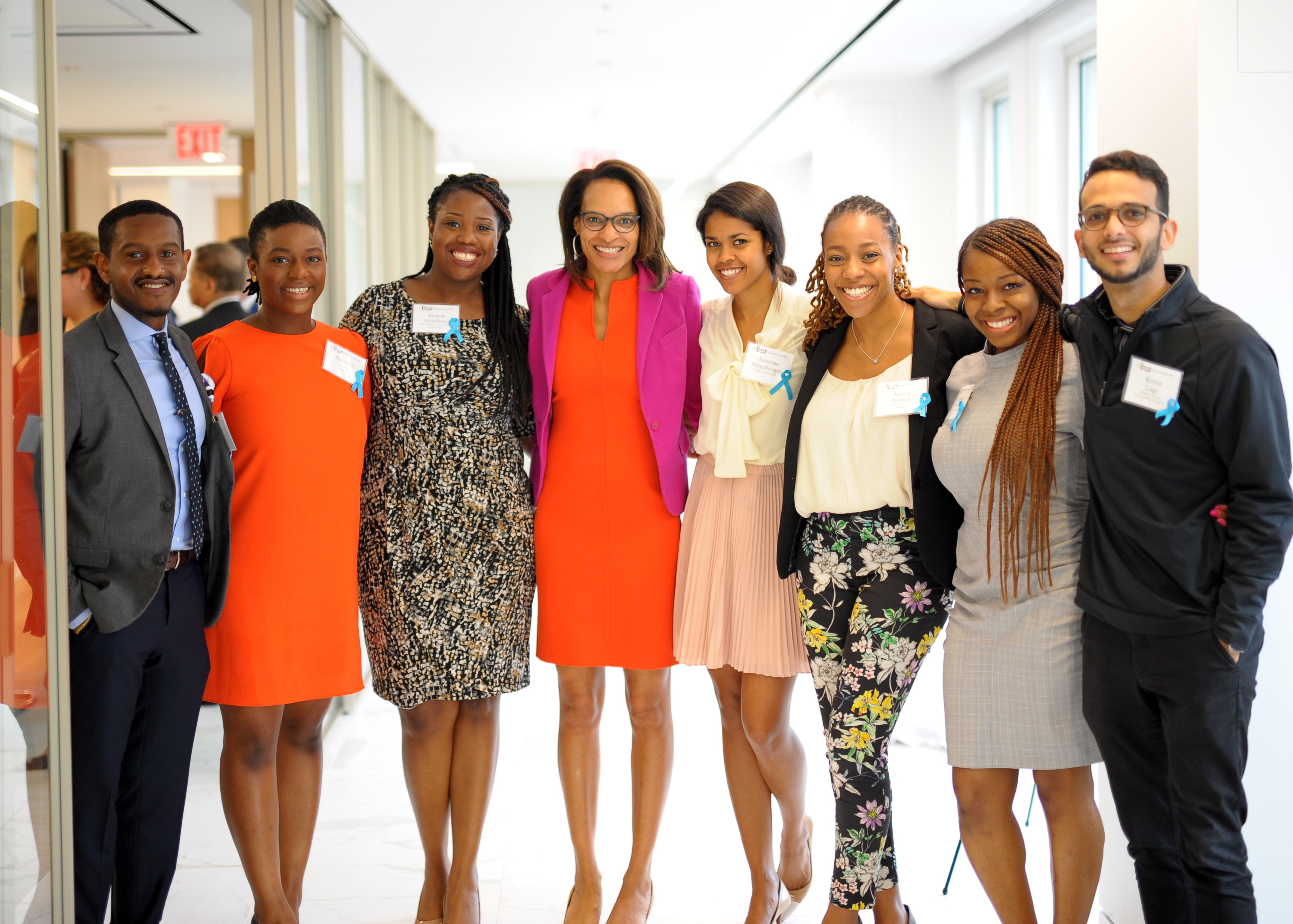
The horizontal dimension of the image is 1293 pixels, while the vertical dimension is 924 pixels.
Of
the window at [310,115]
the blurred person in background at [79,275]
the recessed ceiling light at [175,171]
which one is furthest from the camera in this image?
the recessed ceiling light at [175,171]

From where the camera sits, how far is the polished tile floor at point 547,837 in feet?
10.8

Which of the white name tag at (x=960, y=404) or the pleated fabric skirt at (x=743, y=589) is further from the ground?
the white name tag at (x=960, y=404)

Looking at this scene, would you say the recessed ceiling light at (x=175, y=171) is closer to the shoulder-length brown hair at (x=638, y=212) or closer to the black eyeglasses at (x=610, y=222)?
the shoulder-length brown hair at (x=638, y=212)

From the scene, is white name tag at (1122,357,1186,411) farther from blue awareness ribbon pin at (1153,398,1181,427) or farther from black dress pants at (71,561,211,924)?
black dress pants at (71,561,211,924)

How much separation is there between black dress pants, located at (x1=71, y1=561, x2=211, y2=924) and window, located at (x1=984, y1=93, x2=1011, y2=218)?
198 inches

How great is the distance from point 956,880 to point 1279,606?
149 centimetres

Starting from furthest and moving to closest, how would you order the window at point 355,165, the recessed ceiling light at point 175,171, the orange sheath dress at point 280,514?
the recessed ceiling light at point 175,171, the window at point 355,165, the orange sheath dress at point 280,514

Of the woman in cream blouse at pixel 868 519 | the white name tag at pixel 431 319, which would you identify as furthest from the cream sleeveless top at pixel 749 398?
the white name tag at pixel 431 319

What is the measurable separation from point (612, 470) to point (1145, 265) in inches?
57.1

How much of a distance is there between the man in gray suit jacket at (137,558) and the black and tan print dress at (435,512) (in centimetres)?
46

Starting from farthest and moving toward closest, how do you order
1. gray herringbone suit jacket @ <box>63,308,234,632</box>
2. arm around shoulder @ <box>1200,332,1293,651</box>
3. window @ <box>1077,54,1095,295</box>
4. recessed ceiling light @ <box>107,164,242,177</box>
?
recessed ceiling light @ <box>107,164,242,177</box>, window @ <box>1077,54,1095,295</box>, gray herringbone suit jacket @ <box>63,308,234,632</box>, arm around shoulder @ <box>1200,332,1293,651</box>

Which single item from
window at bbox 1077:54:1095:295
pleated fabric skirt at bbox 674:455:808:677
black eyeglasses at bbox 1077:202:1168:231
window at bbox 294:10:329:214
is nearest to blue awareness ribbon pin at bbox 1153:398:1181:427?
black eyeglasses at bbox 1077:202:1168:231

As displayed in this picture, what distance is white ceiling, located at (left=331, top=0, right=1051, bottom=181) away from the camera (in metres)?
5.40

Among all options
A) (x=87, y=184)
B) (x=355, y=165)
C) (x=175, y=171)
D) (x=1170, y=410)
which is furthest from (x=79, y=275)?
(x=175, y=171)
